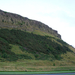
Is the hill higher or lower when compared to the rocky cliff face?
lower

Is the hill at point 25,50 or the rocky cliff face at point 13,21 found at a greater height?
the rocky cliff face at point 13,21

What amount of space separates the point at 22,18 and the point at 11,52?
4293 centimetres

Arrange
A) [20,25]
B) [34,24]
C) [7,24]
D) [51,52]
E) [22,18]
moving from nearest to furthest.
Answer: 1. [51,52]
2. [7,24]
3. [20,25]
4. [22,18]
5. [34,24]

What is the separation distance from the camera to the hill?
37284 millimetres

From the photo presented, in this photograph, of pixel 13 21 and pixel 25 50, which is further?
pixel 13 21

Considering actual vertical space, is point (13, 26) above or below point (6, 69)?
above

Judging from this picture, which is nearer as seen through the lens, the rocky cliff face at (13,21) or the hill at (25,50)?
the hill at (25,50)

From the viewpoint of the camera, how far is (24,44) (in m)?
57.8

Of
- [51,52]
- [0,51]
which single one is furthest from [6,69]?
[51,52]

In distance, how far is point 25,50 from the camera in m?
52.0

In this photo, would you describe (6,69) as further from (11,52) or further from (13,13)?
(13,13)

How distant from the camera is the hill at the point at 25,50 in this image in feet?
122

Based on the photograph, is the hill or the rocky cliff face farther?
the rocky cliff face

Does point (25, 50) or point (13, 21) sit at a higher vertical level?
point (13, 21)
